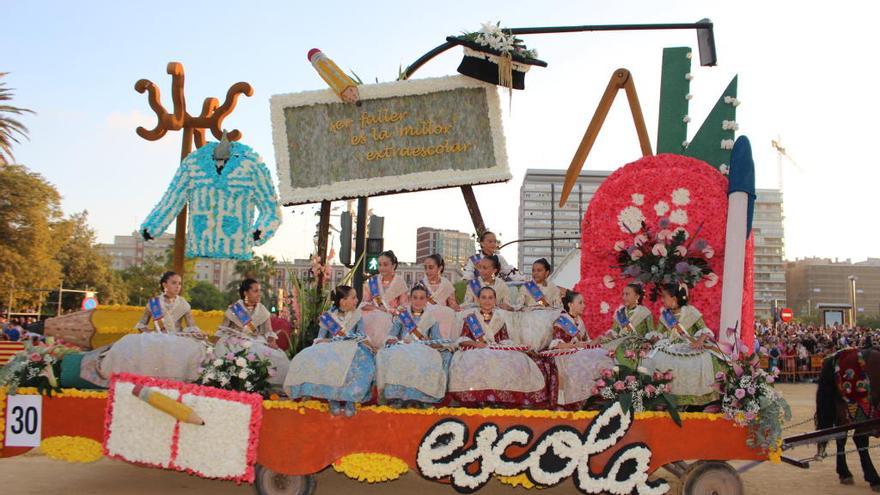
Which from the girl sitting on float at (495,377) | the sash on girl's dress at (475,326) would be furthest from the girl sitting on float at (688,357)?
the sash on girl's dress at (475,326)

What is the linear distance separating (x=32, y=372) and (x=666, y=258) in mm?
6995

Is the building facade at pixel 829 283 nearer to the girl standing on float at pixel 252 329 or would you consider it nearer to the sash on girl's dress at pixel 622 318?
the sash on girl's dress at pixel 622 318

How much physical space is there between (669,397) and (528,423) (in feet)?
4.29

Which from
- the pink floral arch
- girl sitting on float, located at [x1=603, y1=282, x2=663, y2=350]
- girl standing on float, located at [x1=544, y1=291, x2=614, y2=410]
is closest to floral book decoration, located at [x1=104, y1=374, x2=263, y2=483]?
girl standing on float, located at [x1=544, y1=291, x2=614, y2=410]

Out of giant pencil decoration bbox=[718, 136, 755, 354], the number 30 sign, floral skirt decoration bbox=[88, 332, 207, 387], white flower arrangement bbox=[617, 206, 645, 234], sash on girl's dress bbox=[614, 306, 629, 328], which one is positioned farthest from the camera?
white flower arrangement bbox=[617, 206, 645, 234]

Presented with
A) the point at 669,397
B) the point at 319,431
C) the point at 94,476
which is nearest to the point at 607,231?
the point at 669,397

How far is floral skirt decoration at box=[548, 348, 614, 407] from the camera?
721 centimetres

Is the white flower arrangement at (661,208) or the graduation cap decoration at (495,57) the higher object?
the graduation cap decoration at (495,57)

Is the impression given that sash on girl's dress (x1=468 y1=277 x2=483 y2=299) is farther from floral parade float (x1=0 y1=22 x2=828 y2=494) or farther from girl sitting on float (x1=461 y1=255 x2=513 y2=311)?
floral parade float (x1=0 y1=22 x2=828 y2=494)

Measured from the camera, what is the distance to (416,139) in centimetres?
1081

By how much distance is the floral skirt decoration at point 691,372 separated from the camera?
6.93m

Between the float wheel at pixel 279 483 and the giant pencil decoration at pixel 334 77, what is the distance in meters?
5.47

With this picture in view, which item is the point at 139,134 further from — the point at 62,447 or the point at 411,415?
the point at 411,415

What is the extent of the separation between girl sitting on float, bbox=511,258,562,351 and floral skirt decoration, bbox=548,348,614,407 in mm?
649
